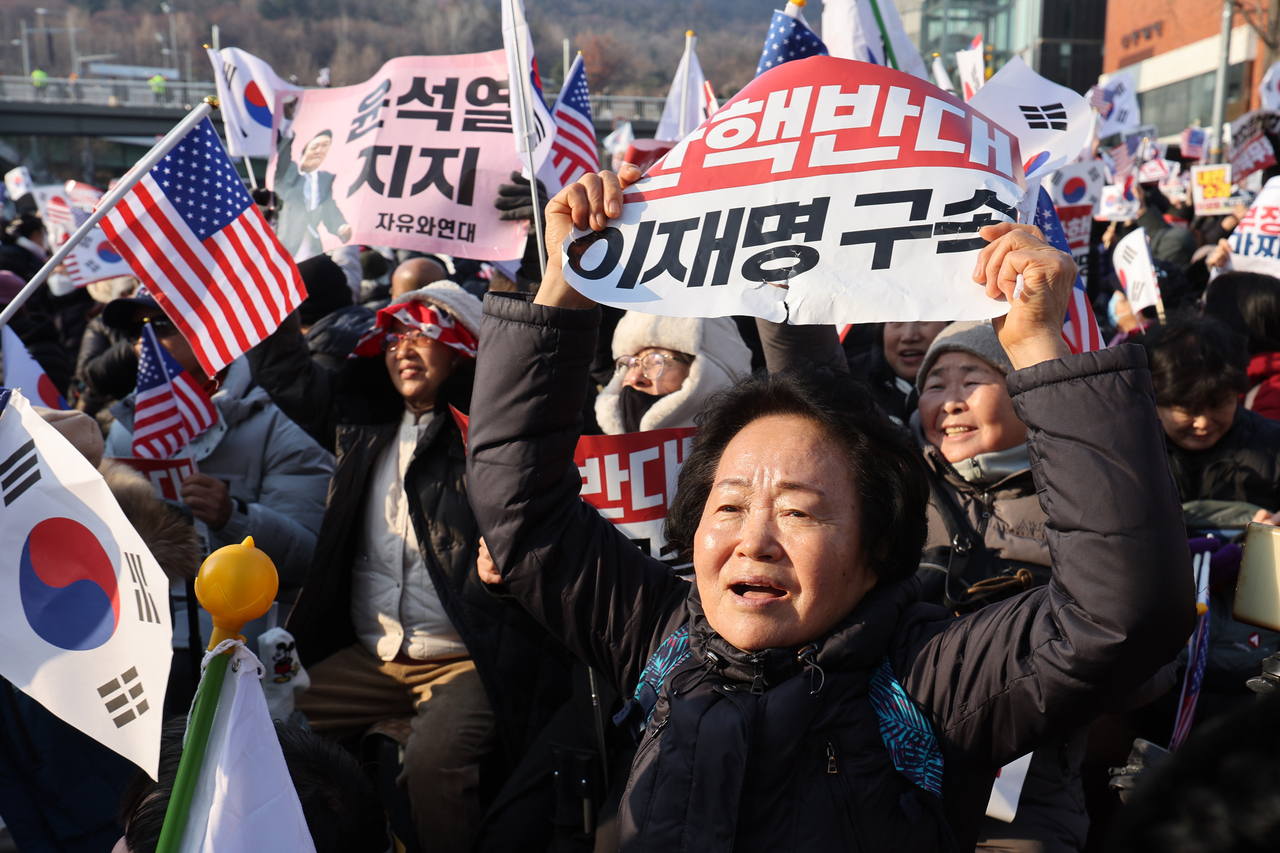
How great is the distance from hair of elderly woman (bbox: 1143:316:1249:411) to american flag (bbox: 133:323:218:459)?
3414mm

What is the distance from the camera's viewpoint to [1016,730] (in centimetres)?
146

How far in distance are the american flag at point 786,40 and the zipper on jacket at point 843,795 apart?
2.85m

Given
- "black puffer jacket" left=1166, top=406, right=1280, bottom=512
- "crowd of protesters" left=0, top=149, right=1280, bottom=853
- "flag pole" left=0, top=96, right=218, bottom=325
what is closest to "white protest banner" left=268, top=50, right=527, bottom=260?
"crowd of protesters" left=0, top=149, right=1280, bottom=853

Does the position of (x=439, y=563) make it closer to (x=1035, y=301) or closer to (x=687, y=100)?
(x=1035, y=301)

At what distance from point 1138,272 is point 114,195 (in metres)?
4.83

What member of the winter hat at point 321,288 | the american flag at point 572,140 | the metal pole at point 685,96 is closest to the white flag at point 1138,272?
the metal pole at point 685,96

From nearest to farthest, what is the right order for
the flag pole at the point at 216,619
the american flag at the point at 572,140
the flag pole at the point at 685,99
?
1. the flag pole at the point at 216,619
2. the american flag at the point at 572,140
3. the flag pole at the point at 685,99

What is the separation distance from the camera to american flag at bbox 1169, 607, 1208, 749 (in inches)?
106

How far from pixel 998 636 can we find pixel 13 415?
180 centimetres

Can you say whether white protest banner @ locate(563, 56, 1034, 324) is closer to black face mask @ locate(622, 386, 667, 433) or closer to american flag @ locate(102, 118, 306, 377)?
black face mask @ locate(622, 386, 667, 433)

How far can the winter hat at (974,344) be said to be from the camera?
2.67m

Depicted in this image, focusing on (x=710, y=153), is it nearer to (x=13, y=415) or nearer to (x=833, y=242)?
(x=833, y=242)

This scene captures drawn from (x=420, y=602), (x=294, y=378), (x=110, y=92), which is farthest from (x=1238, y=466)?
(x=110, y=92)

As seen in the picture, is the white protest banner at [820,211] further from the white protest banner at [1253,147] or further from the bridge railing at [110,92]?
the bridge railing at [110,92]
